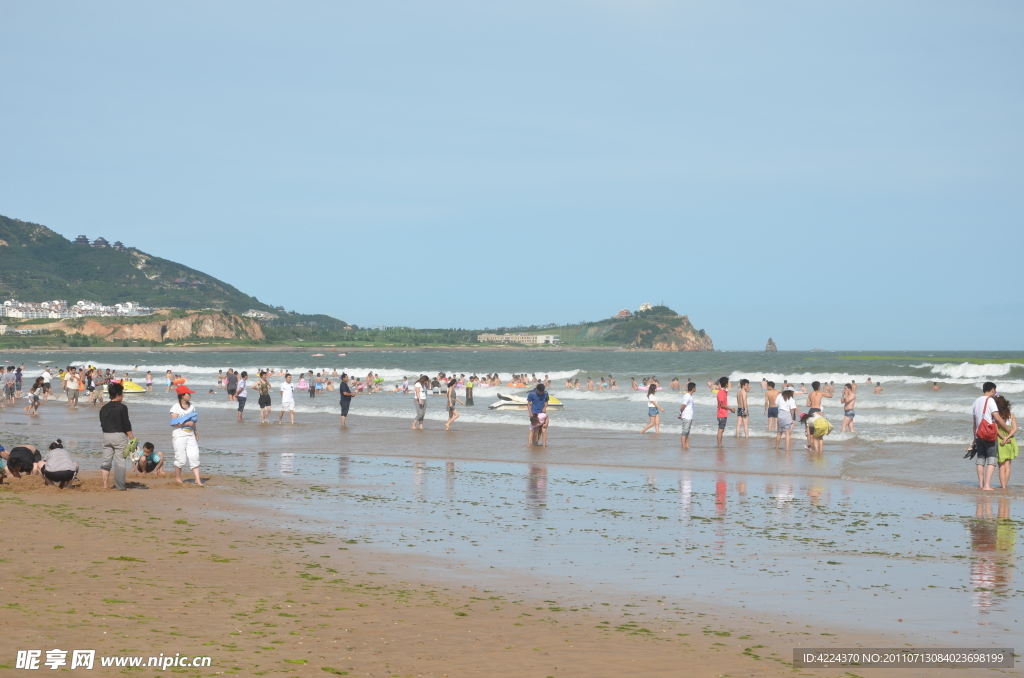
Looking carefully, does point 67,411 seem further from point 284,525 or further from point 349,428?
point 284,525

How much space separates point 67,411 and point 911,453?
31.1 metres

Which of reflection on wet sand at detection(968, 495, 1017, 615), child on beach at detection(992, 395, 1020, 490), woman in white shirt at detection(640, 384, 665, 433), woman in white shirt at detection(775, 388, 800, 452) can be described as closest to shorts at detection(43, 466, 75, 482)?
reflection on wet sand at detection(968, 495, 1017, 615)

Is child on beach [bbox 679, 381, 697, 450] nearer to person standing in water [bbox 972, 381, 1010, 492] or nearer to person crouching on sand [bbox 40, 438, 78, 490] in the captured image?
person standing in water [bbox 972, 381, 1010, 492]

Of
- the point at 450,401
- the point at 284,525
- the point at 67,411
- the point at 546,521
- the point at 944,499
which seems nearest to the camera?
the point at 284,525

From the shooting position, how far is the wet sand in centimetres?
616

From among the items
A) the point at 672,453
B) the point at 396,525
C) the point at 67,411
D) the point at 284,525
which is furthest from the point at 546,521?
the point at 67,411

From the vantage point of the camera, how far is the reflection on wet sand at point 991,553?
8281 millimetres

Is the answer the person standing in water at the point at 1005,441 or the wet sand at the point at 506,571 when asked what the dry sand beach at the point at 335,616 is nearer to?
the wet sand at the point at 506,571

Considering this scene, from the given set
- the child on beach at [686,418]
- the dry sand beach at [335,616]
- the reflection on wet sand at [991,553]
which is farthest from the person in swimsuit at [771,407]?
the dry sand beach at [335,616]

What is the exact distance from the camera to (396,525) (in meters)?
11.5

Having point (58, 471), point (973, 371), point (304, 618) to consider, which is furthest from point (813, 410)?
point (973, 371)

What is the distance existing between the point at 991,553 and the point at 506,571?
5935 millimetres

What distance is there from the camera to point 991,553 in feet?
33.6

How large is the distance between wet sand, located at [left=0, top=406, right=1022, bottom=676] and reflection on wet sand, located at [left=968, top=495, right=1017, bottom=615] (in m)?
0.04
